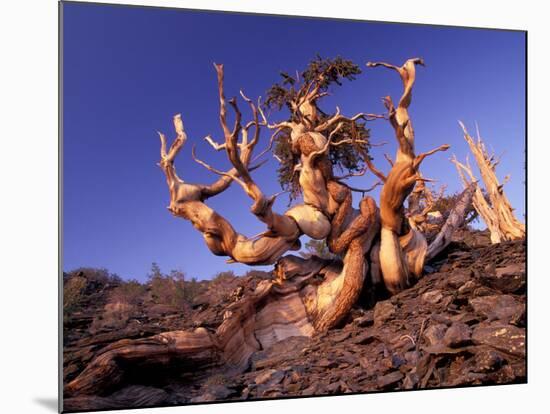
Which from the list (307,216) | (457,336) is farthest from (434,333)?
(307,216)

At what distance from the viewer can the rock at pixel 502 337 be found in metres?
6.47

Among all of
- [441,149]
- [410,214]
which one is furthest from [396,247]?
[441,149]

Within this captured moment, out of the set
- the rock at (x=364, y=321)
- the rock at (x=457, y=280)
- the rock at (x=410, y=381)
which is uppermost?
the rock at (x=457, y=280)

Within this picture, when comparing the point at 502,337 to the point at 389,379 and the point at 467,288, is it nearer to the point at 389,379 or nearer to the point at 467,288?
the point at 467,288

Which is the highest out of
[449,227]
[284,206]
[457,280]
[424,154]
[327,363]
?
[424,154]

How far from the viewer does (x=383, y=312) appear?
6.59 meters

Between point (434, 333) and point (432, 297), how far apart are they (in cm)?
34

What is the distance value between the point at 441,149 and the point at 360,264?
1.15 metres

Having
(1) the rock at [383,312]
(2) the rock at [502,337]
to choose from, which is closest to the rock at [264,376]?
(1) the rock at [383,312]

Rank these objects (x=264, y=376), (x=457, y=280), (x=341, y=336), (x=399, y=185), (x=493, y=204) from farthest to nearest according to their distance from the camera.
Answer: (x=493, y=204)
(x=457, y=280)
(x=399, y=185)
(x=341, y=336)
(x=264, y=376)

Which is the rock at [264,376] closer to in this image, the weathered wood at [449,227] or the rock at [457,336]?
the rock at [457,336]

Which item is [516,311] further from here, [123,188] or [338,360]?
[123,188]

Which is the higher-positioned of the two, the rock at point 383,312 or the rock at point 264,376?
the rock at point 383,312

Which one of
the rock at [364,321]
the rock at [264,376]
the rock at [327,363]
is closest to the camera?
the rock at [264,376]
